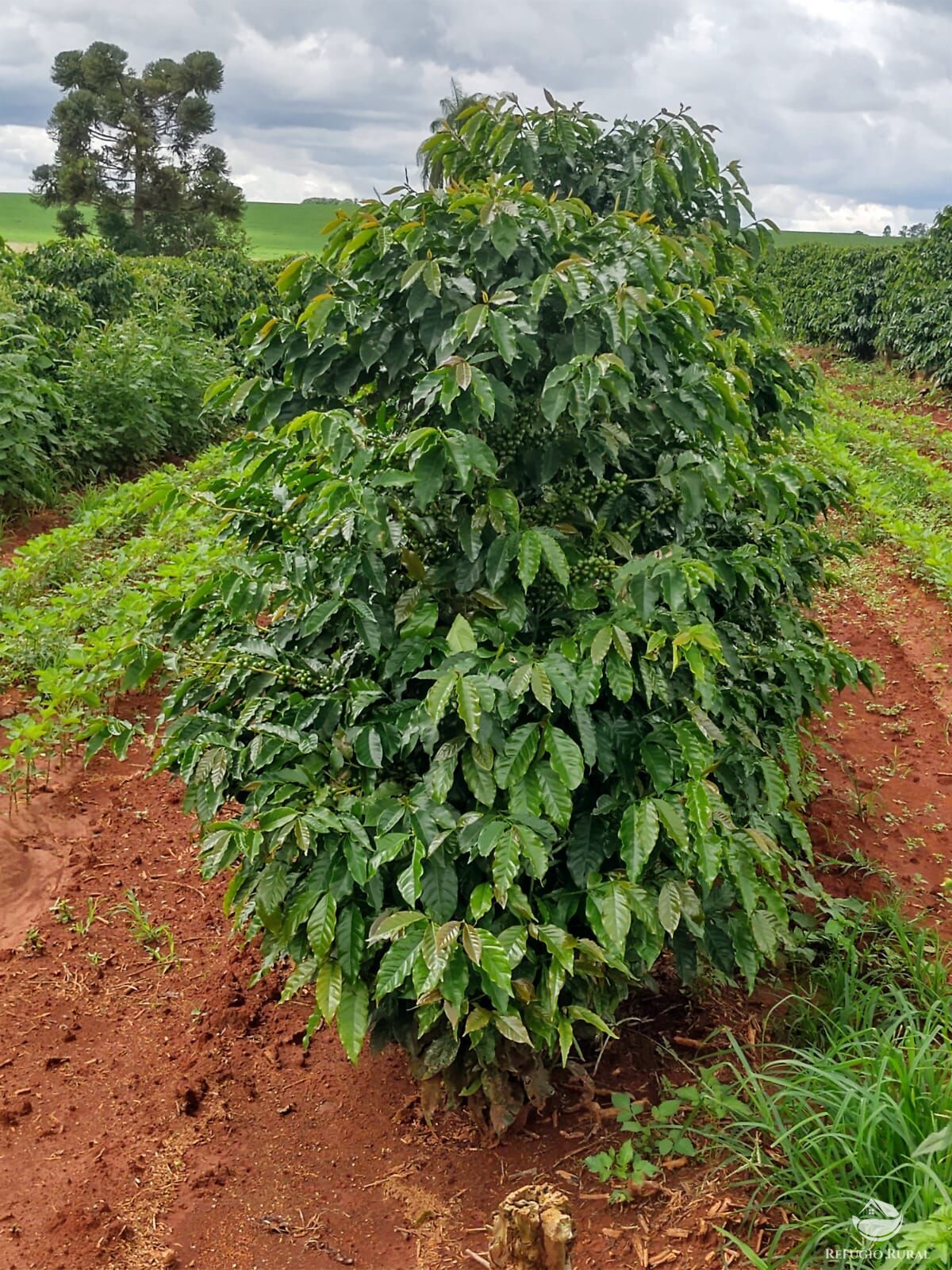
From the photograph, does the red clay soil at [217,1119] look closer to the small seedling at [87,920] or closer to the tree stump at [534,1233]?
the small seedling at [87,920]

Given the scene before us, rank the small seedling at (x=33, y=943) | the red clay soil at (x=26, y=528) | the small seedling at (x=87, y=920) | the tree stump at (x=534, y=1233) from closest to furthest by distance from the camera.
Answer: the tree stump at (x=534, y=1233) < the small seedling at (x=33, y=943) < the small seedling at (x=87, y=920) < the red clay soil at (x=26, y=528)

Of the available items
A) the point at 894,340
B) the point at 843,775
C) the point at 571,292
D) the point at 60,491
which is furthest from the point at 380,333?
the point at 894,340

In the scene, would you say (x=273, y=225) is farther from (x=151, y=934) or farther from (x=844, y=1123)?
(x=844, y=1123)

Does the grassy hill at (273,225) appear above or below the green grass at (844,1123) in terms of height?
above

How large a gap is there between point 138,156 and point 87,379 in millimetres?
25519

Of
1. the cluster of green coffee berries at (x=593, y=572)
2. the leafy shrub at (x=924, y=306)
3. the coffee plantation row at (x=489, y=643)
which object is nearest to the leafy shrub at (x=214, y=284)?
the leafy shrub at (x=924, y=306)

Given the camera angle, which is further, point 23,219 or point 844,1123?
point 23,219

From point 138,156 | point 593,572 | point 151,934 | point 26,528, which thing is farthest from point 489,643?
point 138,156

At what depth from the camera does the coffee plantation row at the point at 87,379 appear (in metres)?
6.61

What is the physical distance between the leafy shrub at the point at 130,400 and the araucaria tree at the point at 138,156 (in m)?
21.1

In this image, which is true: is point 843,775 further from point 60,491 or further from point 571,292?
point 60,491

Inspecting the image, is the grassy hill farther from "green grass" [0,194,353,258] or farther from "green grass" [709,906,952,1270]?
"green grass" [709,906,952,1270]

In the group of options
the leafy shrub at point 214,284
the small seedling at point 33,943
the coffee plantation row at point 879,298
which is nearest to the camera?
the small seedling at point 33,943

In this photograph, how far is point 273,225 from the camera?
51688 millimetres
